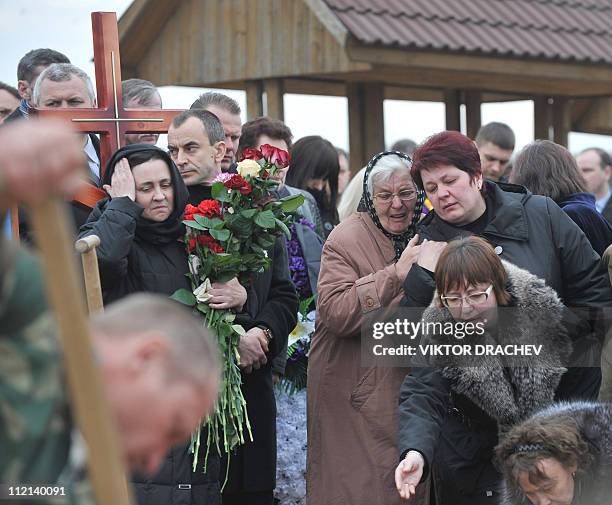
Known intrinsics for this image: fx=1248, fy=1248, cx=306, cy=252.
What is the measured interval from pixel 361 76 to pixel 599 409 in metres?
6.07

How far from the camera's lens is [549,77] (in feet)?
35.5

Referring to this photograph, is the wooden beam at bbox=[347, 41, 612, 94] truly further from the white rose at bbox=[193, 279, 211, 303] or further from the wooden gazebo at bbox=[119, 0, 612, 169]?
the white rose at bbox=[193, 279, 211, 303]

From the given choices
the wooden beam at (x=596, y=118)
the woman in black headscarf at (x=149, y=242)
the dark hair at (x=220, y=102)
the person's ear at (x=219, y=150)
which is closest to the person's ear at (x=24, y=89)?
the dark hair at (x=220, y=102)

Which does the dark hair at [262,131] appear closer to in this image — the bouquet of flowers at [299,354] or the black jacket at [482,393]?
the bouquet of flowers at [299,354]

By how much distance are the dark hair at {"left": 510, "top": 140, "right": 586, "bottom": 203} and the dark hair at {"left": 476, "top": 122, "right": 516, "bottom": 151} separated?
1693 mm

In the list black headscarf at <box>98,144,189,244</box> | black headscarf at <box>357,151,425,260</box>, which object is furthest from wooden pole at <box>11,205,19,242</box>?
black headscarf at <box>357,151,425,260</box>

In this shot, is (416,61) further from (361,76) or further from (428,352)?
(428,352)

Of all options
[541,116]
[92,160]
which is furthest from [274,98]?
[92,160]

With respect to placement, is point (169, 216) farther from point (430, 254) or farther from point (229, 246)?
point (430, 254)

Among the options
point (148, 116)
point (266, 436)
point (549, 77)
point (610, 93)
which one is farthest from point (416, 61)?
point (266, 436)

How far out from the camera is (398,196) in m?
5.18

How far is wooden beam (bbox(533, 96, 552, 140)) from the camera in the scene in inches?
455

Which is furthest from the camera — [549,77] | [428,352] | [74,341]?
[549,77]

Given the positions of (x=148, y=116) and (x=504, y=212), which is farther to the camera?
(x=148, y=116)
